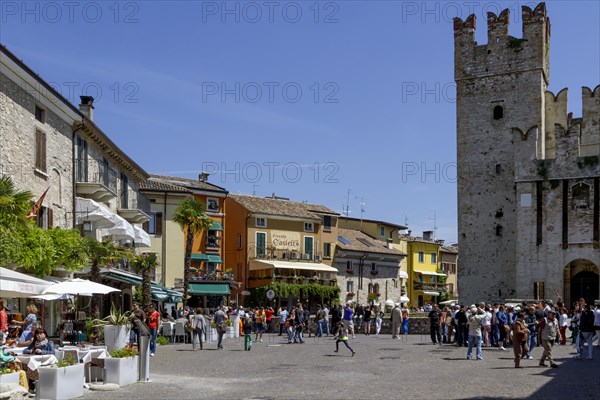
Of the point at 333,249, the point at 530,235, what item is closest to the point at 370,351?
the point at 530,235

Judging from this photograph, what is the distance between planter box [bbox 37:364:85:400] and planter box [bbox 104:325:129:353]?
326 inches

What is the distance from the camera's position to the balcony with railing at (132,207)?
40.4m

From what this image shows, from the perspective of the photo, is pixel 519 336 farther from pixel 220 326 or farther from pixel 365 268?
pixel 365 268

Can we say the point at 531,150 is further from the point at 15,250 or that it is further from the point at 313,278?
the point at 15,250

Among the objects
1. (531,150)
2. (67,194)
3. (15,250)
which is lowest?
(15,250)

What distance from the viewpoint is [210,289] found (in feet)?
188

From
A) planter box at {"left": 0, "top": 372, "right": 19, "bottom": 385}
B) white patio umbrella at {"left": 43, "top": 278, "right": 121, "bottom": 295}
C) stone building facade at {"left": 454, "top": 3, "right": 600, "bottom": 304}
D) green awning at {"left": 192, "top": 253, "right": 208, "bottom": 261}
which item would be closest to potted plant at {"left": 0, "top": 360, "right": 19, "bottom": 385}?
planter box at {"left": 0, "top": 372, "right": 19, "bottom": 385}

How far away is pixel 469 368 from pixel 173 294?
22858 mm

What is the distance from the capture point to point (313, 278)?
6638 cm

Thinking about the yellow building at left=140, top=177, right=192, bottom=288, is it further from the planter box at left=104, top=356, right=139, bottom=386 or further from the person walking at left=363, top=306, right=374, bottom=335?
the planter box at left=104, top=356, right=139, bottom=386

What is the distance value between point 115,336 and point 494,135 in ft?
127

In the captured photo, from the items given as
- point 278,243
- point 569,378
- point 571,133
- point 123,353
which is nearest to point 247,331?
point 123,353

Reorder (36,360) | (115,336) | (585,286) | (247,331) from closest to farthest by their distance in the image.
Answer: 1. (36,360)
2. (115,336)
3. (247,331)
4. (585,286)

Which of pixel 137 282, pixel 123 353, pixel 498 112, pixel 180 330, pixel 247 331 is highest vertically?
pixel 498 112
